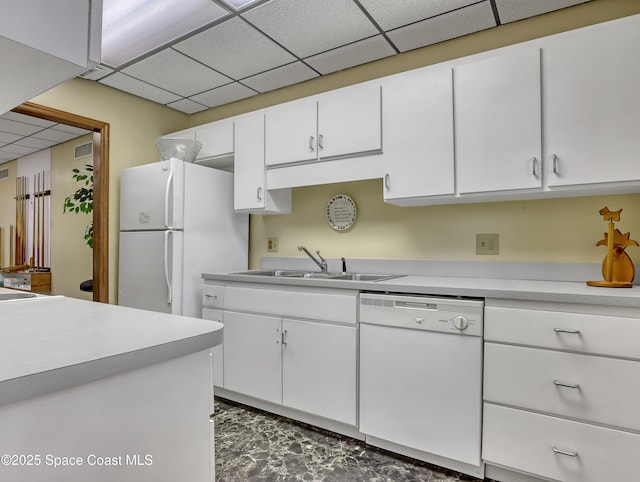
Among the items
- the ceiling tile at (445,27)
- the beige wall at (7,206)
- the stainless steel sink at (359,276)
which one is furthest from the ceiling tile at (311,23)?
the beige wall at (7,206)

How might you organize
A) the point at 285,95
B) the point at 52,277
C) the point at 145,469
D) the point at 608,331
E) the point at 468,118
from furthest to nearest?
1. the point at 52,277
2. the point at 285,95
3. the point at 468,118
4. the point at 608,331
5. the point at 145,469

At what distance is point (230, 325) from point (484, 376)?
1.64 meters

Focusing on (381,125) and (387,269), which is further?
(387,269)

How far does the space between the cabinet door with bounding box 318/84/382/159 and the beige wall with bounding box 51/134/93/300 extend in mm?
3619

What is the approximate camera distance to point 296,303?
92.3 inches

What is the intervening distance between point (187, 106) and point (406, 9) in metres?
2.28

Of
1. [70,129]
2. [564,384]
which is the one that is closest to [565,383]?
[564,384]

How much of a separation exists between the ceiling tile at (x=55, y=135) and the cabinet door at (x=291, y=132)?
3331 mm

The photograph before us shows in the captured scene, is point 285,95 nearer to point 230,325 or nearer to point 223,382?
point 230,325

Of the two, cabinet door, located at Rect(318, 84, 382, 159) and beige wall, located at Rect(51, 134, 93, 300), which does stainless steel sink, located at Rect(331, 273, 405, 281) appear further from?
beige wall, located at Rect(51, 134, 93, 300)

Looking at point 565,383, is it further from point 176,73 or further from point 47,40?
point 176,73

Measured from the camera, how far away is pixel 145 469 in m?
0.76

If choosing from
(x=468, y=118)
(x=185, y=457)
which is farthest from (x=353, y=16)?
(x=185, y=457)

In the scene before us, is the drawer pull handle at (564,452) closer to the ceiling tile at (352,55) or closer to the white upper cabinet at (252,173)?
the white upper cabinet at (252,173)
